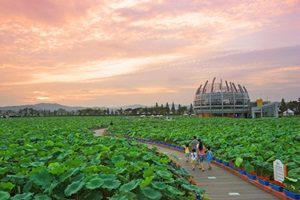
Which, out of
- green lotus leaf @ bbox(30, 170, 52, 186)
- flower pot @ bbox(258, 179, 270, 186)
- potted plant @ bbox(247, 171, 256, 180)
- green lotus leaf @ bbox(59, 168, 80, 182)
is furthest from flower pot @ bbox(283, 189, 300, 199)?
green lotus leaf @ bbox(30, 170, 52, 186)

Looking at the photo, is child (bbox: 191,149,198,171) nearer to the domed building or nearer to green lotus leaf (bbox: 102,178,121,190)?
green lotus leaf (bbox: 102,178,121,190)

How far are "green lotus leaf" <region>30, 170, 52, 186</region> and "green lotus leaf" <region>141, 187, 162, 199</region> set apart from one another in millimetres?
1682

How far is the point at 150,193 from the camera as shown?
5191 millimetres

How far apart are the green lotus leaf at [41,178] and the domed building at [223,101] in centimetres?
6696

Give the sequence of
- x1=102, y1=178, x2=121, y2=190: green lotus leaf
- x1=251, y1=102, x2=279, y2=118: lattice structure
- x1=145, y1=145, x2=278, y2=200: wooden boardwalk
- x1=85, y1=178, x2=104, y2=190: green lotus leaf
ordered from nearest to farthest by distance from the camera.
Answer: x1=85, y1=178, x2=104, y2=190: green lotus leaf < x1=102, y1=178, x2=121, y2=190: green lotus leaf < x1=145, y1=145, x2=278, y2=200: wooden boardwalk < x1=251, y1=102, x2=279, y2=118: lattice structure

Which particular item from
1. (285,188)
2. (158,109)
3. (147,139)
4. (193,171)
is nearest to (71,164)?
(285,188)

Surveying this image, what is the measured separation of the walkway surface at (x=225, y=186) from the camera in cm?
817

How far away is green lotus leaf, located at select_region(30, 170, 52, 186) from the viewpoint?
5.47 m

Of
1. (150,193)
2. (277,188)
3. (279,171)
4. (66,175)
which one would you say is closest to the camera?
(150,193)

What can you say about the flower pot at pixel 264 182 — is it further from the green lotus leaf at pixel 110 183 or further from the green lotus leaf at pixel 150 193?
the green lotus leaf at pixel 110 183

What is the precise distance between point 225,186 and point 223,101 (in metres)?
62.8

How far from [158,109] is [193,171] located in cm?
10230

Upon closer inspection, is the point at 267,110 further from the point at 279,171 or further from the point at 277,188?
the point at 277,188

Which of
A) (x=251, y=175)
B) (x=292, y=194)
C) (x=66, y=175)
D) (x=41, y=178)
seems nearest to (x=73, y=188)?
(x=66, y=175)
